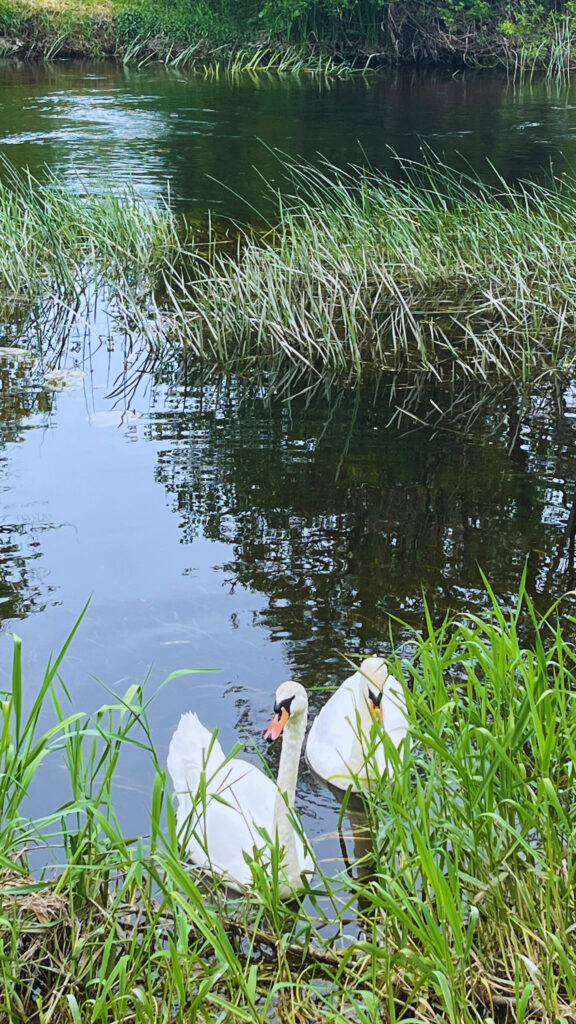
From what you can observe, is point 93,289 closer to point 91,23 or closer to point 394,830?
point 394,830

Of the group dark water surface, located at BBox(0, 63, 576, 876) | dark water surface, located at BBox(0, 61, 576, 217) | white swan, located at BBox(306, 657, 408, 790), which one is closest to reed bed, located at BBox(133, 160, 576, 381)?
dark water surface, located at BBox(0, 63, 576, 876)

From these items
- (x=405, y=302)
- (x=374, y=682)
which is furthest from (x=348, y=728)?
(x=405, y=302)

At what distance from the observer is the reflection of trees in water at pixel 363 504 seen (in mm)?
4914

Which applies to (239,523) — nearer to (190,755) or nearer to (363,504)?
(363,504)

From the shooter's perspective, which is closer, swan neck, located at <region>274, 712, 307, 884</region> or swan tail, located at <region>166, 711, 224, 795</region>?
swan neck, located at <region>274, 712, 307, 884</region>

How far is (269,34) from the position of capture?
29.1m

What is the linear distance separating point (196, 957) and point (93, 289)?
746 centimetres

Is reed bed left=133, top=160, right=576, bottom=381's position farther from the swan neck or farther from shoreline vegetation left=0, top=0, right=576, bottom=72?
shoreline vegetation left=0, top=0, right=576, bottom=72

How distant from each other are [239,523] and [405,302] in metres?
2.92

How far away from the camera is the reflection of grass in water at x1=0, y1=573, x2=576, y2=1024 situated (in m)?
2.38

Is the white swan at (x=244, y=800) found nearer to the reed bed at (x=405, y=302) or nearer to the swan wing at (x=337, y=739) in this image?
the swan wing at (x=337, y=739)

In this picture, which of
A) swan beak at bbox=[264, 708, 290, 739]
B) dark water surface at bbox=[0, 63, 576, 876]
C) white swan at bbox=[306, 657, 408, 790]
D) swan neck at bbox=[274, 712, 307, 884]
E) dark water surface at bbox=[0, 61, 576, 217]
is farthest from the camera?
dark water surface at bbox=[0, 61, 576, 217]

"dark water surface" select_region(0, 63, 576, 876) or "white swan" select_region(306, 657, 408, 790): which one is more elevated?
"dark water surface" select_region(0, 63, 576, 876)

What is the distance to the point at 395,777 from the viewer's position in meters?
2.78
